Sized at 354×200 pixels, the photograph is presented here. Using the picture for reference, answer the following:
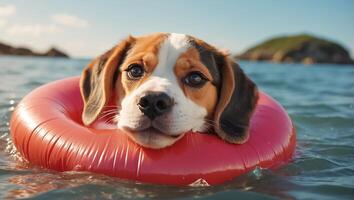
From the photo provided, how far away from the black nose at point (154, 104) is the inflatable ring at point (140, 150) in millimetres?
689

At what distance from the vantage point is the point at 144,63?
20.1 ft

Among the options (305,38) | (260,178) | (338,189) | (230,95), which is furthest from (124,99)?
(305,38)

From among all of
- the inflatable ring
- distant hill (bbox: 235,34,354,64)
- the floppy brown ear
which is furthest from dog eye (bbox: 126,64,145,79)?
distant hill (bbox: 235,34,354,64)

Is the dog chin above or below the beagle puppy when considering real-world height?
below

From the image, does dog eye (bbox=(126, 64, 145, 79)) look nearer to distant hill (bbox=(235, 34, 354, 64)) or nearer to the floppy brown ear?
the floppy brown ear

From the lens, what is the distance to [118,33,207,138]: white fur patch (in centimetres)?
552

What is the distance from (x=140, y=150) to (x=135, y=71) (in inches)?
34.0

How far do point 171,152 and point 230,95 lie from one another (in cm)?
107

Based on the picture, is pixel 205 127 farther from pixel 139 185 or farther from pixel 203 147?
pixel 139 185

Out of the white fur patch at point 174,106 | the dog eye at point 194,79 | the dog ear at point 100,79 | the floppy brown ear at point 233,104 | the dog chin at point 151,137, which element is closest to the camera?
the white fur patch at point 174,106

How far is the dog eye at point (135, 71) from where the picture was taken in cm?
617

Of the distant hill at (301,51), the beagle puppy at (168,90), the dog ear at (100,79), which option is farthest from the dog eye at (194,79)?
the distant hill at (301,51)

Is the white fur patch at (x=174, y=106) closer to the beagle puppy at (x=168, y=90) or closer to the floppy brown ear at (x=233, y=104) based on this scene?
the beagle puppy at (x=168, y=90)

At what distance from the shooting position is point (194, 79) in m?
6.15
